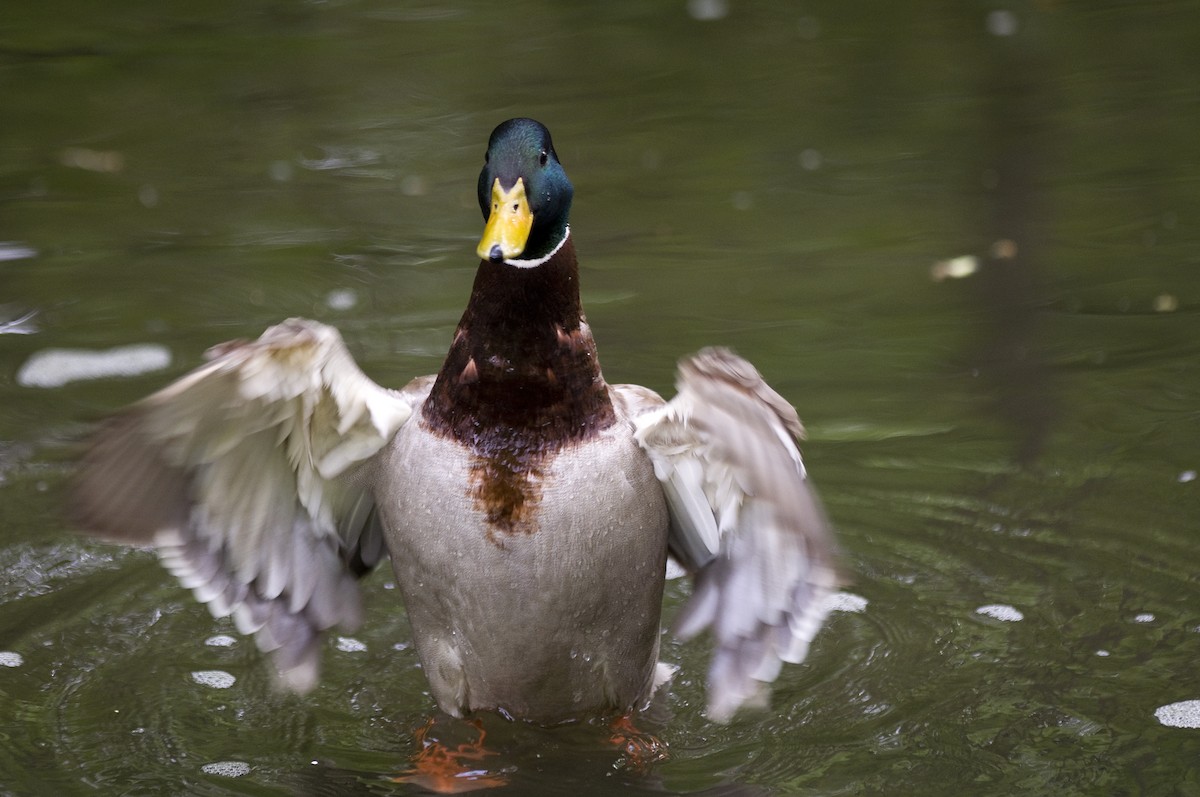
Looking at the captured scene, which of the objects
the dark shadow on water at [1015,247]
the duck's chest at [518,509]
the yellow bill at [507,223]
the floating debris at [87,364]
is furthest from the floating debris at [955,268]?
the yellow bill at [507,223]

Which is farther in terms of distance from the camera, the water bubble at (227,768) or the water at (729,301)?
the water at (729,301)

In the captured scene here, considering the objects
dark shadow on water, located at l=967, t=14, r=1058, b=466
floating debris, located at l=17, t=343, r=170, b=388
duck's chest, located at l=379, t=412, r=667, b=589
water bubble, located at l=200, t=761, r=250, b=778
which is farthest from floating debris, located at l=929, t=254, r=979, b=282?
water bubble, located at l=200, t=761, r=250, b=778

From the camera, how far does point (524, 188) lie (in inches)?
144

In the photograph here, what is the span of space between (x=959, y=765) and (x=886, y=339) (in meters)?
2.48

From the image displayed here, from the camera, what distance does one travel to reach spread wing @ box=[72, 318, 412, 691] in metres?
3.51

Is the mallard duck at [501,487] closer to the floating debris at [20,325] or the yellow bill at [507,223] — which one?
the yellow bill at [507,223]

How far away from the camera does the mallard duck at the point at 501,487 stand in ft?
11.8

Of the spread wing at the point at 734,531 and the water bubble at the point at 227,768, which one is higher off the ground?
the spread wing at the point at 734,531

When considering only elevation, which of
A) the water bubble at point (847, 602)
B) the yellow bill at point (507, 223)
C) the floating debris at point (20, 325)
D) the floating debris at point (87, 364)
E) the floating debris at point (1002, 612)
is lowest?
the water bubble at point (847, 602)

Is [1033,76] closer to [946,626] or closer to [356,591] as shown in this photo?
[946,626]

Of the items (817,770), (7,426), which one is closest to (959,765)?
(817,770)

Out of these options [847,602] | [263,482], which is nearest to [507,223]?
[263,482]

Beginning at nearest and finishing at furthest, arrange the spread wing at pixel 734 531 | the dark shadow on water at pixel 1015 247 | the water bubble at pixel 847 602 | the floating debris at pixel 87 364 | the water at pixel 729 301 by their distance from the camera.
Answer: the spread wing at pixel 734 531, the water at pixel 729 301, the water bubble at pixel 847 602, the dark shadow on water at pixel 1015 247, the floating debris at pixel 87 364

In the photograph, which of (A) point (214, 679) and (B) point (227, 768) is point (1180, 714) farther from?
(A) point (214, 679)
